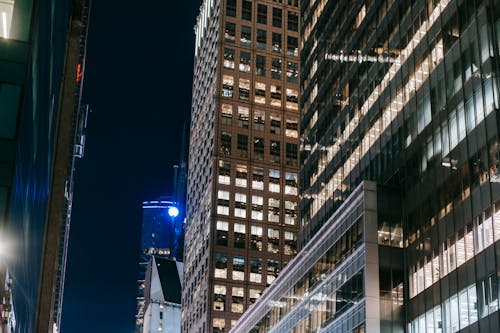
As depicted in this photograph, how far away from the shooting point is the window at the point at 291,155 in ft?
562

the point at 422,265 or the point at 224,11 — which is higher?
the point at 224,11

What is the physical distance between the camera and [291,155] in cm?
17175

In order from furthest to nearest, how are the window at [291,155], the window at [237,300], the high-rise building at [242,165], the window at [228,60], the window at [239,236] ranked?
the window at [228,60], the window at [291,155], the window at [239,236], the high-rise building at [242,165], the window at [237,300]

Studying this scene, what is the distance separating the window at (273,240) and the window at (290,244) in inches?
61.9

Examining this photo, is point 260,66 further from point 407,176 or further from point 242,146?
point 407,176

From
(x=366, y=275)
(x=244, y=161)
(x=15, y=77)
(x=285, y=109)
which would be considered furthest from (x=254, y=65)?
(x=15, y=77)

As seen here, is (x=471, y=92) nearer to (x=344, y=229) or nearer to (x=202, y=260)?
(x=344, y=229)

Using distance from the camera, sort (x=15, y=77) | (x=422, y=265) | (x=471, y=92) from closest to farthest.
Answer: (x=15, y=77) < (x=471, y=92) < (x=422, y=265)

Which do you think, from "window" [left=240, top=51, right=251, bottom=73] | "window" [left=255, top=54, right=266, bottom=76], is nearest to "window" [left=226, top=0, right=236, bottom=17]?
"window" [left=240, top=51, right=251, bottom=73]

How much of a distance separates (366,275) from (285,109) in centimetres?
11074

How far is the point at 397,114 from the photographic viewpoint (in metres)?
70.2

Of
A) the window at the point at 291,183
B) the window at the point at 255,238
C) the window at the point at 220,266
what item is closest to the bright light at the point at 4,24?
the window at the point at 220,266

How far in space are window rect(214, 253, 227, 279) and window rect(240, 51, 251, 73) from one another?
41.6m

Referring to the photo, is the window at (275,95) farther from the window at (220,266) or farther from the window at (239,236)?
the window at (220,266)
